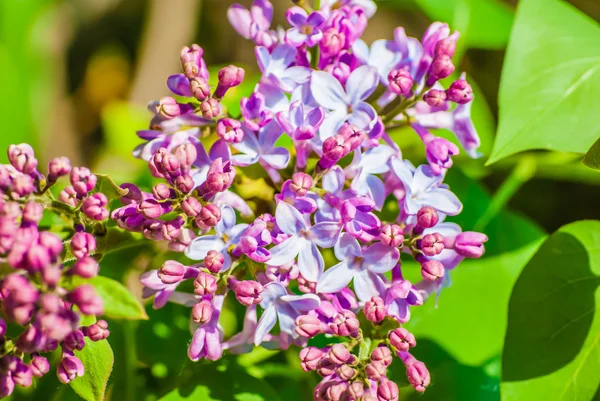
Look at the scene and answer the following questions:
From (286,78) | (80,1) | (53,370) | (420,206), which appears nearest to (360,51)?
(286,78)

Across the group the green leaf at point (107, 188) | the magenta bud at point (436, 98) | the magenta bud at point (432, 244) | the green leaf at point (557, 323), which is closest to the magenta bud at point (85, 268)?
the green leaf at point (107, 188)

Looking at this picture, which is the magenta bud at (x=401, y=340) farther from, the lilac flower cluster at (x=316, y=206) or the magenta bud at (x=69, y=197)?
the magenta bud at (x=69, y=197)

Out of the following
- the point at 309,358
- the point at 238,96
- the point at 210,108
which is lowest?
the point at 238,96

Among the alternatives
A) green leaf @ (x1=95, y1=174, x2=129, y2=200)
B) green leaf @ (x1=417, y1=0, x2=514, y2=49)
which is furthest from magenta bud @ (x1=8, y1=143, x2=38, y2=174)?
green leaf @ (x1=417, y1=0, x2=514, y2=49)

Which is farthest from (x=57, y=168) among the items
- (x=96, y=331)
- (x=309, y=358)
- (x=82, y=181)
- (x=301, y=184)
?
(x=309, y=358)

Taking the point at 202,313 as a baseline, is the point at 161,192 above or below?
above

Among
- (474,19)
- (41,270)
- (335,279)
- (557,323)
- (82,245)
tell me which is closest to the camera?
(41,270)

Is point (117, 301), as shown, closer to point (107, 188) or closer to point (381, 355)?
point (107, 188)
